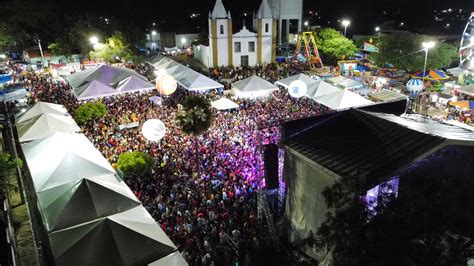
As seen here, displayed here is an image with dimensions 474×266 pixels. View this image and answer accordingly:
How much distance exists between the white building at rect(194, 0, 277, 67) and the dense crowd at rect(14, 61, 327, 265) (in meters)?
13.7

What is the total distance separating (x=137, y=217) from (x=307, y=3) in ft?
202

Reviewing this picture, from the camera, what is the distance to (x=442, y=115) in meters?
18.5

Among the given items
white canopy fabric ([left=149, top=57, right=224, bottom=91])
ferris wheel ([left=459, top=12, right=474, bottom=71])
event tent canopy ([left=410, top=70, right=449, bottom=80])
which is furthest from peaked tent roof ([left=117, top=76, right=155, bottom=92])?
ferris wheel ([left=459, top=12, right=474, bottom=71])

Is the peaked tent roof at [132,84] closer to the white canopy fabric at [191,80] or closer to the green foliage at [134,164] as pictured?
the white canopy fabric at [191,80]

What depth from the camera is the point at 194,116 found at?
12.9m

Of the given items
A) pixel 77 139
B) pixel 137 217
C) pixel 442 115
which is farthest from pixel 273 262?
pixel 442 115

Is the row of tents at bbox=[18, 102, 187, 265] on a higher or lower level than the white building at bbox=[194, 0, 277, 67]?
lower

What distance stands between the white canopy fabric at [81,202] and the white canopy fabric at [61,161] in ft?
2.12

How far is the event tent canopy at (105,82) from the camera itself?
20031 millimetres

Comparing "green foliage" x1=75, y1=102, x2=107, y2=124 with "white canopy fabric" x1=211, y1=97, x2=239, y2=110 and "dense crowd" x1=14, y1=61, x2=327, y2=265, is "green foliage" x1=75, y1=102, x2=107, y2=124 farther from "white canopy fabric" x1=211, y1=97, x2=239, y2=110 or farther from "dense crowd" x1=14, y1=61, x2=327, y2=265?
"white canopy fabric" x1=211, y1=97, x2=239, y2=110

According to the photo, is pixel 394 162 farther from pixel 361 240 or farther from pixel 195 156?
pixel 195 156

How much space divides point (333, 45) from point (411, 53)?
10154mm

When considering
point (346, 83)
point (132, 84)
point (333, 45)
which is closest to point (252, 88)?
point (346, 83)

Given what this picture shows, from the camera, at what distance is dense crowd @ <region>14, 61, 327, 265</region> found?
954 centimetres
